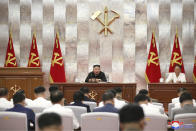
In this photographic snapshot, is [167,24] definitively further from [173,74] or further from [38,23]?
[38,23]

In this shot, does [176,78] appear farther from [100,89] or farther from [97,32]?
[97,32]

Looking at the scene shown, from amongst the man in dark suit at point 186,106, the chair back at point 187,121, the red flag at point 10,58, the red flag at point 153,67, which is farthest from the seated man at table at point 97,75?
the chair back at point 187,121

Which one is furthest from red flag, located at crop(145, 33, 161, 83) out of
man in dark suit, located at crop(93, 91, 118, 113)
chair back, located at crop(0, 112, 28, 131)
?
chair back, located at crop(0, 112, 28, 131)

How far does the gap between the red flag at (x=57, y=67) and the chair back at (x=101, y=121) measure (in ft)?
22.9

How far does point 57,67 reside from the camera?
10477 millimetres

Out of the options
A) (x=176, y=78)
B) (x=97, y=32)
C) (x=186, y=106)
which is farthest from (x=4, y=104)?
(x=97, y=32)

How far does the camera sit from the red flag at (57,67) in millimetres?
10430

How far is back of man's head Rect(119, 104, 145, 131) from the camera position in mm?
2064

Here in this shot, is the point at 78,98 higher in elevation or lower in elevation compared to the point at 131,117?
lower

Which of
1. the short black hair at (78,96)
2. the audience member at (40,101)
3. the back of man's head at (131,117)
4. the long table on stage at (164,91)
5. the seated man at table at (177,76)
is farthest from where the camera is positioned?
the seated man at table at (177,76)

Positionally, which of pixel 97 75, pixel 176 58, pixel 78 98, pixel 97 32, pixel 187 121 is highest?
pixel 97 32

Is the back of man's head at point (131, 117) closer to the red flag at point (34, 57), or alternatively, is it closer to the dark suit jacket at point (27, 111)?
the dark suit jacket at point (27, 111)

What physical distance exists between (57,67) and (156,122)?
721 centimetres

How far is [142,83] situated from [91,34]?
8.08ft
